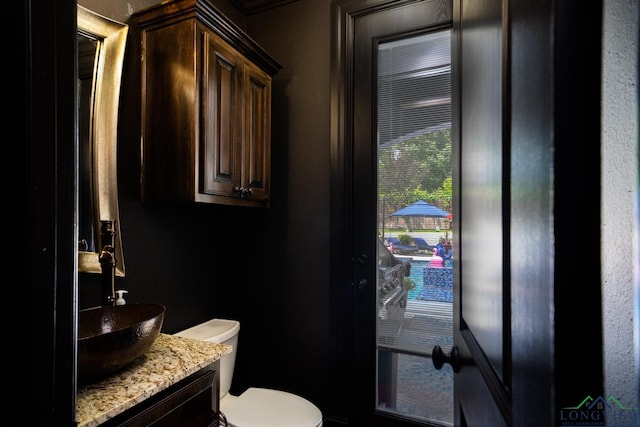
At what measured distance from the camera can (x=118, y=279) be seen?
57.3 inches

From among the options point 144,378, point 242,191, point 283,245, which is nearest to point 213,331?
point 283,245

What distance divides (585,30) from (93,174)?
5.10 ft

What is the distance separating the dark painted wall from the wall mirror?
1.32 feet

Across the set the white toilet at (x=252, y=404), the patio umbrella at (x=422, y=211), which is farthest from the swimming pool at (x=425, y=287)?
the white toilet at (x=252, y=404)

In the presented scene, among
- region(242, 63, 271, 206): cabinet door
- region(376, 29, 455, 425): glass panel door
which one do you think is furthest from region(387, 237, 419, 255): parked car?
region(242, 63, 271, 206): cabinet door

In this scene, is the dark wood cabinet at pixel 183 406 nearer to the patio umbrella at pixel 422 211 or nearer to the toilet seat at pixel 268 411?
the toilet seat at pixel 268 411

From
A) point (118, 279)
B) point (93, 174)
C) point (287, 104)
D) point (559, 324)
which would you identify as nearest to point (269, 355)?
point (118, 279)

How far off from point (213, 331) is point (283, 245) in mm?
633

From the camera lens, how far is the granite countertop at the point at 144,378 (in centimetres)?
76

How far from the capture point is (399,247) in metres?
1.87

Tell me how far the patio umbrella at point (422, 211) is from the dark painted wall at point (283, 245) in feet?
1.48

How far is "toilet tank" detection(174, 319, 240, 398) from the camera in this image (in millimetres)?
1665

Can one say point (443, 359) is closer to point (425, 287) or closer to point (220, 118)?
point (425, 287)

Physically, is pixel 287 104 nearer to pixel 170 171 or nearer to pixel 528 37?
pixel 170 171
